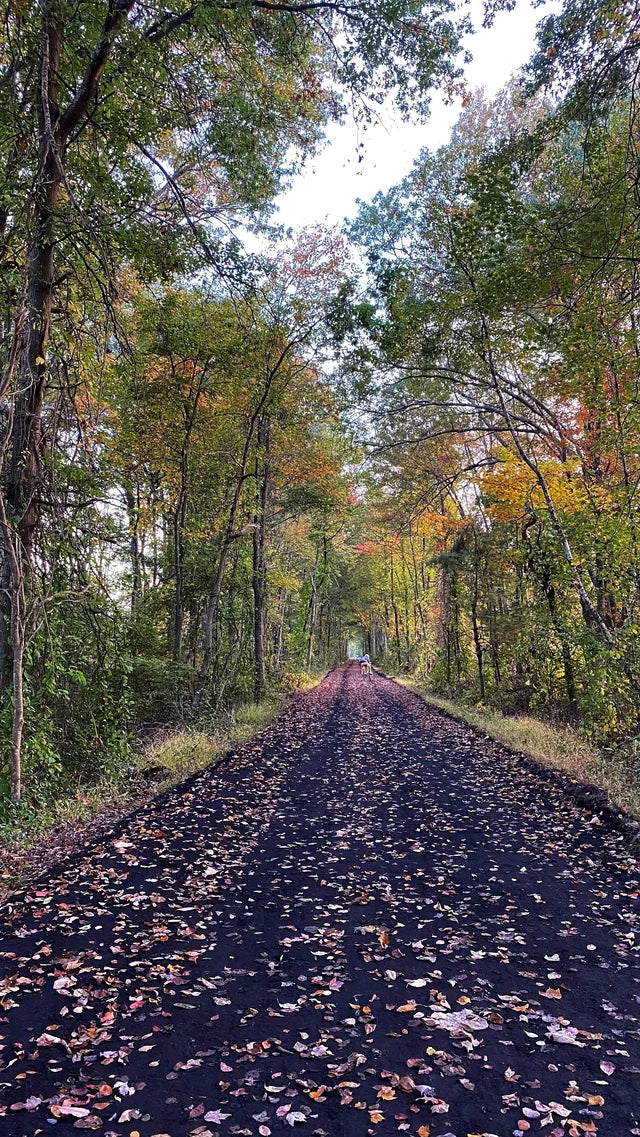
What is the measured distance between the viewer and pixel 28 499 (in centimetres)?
554

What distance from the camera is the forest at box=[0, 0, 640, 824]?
206 inches

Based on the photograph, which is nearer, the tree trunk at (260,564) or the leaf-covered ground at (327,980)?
the leaf-covered ground at (327,980)

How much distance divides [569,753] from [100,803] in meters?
6.34

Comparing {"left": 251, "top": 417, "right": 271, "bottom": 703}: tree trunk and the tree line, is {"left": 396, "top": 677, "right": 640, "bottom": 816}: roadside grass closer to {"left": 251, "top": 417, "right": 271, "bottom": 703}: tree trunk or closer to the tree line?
the tree line

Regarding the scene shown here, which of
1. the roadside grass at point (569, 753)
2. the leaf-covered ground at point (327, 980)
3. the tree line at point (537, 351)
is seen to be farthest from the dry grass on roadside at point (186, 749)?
the tree line at point (537, 351)

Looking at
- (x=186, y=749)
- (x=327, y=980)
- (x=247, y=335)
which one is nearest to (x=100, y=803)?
(x=186, y=749)

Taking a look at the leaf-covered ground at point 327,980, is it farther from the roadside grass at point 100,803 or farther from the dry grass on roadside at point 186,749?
the dry grass on roadside at point 186,749

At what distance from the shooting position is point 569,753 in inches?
331

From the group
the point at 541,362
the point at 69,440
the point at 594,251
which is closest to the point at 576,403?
the point at 541,362

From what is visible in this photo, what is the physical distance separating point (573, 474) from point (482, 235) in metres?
4.34

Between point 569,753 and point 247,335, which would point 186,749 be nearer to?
point 569,753

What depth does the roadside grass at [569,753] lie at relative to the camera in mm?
6555

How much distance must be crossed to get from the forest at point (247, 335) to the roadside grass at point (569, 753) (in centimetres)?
45

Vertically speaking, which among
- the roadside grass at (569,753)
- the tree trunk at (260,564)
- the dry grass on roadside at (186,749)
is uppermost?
the tree trunk at (260,564)
